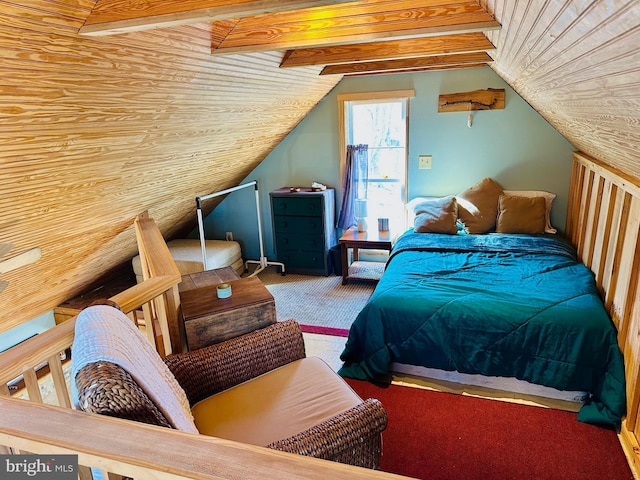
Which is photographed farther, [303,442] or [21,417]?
[303,442]

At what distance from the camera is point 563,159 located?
147 inches

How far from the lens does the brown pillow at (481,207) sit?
3.77 meters

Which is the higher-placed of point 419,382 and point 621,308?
point 621,308

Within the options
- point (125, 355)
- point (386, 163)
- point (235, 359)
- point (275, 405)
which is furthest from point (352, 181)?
point (125, 355)

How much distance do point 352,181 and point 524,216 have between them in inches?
63.1

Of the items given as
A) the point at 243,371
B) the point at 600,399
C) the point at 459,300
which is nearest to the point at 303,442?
the point at 243,371

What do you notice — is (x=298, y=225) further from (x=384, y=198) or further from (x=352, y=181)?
(x=384, y=198)

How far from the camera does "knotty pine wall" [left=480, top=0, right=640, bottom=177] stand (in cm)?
84

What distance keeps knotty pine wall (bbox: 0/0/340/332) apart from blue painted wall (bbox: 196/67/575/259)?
1.27 feet

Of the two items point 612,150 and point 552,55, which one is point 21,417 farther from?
point 612,150

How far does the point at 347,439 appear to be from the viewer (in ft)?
4.60

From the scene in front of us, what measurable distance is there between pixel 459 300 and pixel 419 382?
583mm

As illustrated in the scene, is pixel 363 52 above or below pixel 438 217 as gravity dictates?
above

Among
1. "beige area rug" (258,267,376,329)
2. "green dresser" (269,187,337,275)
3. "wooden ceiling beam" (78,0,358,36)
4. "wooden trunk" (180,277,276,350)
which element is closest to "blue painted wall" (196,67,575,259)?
"green dresser" (269,187,337,275)
